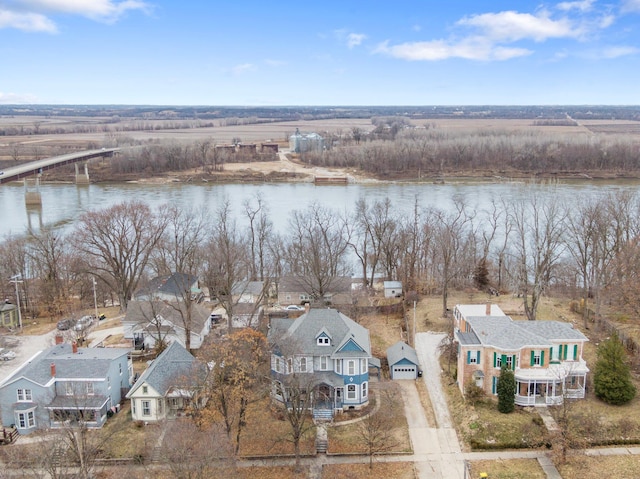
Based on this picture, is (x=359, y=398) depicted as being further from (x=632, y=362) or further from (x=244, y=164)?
(x=244, y=164)

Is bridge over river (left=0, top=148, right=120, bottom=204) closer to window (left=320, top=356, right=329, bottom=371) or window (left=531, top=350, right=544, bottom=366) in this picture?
window (left=320, top=356, right=329, bottom=371)

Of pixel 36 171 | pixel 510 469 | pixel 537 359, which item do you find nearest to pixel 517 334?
pixel 537 359

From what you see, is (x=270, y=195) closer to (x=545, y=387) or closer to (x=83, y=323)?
(x=83, y=323)

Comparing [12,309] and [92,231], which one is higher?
[92,231]

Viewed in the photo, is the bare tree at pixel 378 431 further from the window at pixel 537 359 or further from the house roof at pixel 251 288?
the house roof at pixel 251 288

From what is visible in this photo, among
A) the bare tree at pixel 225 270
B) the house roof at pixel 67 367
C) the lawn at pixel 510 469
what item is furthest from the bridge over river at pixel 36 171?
the lawn at pixel 510 469

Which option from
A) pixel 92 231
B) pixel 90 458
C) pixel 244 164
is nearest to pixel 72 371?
pixel 90 458

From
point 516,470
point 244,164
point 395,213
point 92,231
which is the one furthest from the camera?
point 244,164
